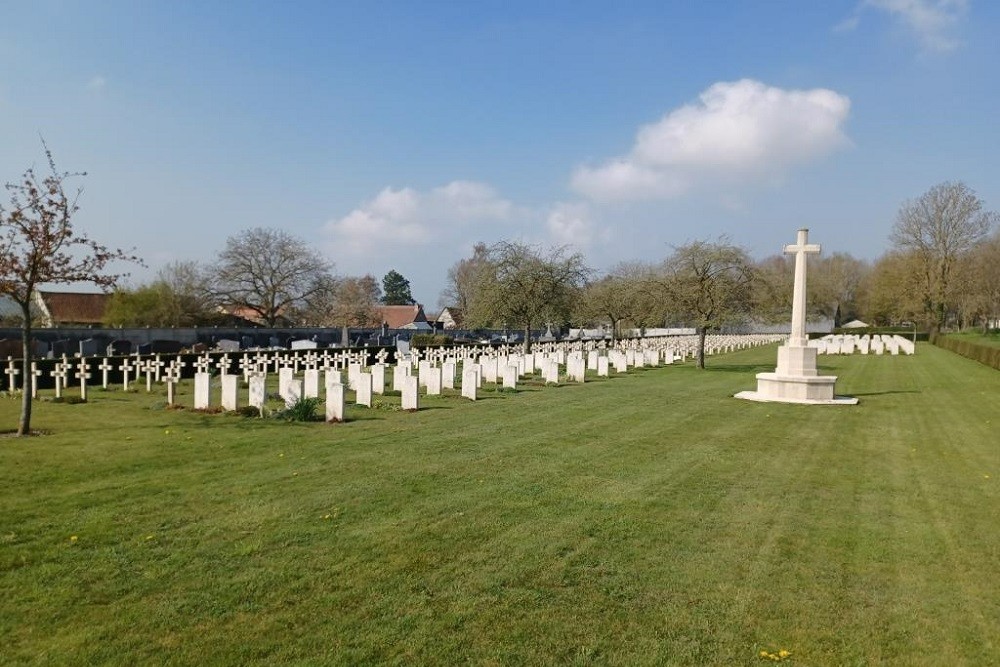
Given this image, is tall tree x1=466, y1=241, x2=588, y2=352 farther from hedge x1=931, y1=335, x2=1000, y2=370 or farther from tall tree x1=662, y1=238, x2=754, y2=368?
hedge x1=931, y1=335, x2=1000, y2=370

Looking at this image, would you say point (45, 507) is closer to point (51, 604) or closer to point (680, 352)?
point (51, 604)

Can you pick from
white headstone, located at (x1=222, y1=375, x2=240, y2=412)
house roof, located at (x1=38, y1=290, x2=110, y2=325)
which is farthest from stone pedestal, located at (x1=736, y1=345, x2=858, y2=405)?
house roof, located at (x1=38, y1=290, x2=110, y2=325)

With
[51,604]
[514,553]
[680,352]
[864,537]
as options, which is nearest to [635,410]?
[864,537]

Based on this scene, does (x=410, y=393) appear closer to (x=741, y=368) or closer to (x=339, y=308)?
(x=741, y=368)

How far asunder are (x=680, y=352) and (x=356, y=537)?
1292 inches

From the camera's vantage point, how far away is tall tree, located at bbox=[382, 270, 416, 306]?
11188 centimetres

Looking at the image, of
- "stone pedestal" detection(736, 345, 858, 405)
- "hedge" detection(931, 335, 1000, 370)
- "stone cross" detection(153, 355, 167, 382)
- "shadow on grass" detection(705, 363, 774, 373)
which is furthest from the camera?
"hedge" detection(931, 335, 1000, 370)

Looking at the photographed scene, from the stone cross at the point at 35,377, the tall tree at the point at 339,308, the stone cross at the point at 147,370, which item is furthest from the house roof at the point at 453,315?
the stone cross at the point at 35,377

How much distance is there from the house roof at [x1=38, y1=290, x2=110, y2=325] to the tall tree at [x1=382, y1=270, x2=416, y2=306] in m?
53.6

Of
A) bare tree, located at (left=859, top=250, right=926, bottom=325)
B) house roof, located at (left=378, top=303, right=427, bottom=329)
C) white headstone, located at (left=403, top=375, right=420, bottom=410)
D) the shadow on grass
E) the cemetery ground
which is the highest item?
bare tree, located at (left=859, top=250, right=926, bottom=325)

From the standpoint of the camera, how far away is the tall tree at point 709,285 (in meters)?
28.3

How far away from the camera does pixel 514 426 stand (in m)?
11.8

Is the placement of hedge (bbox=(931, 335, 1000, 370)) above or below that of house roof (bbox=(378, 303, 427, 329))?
below

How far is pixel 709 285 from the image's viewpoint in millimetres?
28453
